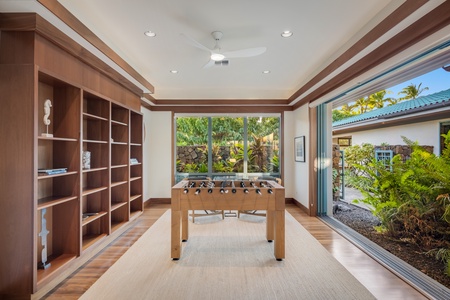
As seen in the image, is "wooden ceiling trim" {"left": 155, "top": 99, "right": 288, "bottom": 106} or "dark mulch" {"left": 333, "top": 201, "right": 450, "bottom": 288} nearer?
"dark mulch" {"left": 333, "top": 201, "right": 450, "bottom": 288}

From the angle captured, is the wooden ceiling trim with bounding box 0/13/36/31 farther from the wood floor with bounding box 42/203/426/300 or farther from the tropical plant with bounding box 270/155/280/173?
the tropical plant with bounding box 270/155/280/173

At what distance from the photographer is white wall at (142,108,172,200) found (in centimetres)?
626

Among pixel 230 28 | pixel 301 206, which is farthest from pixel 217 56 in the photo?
pixel 301 206

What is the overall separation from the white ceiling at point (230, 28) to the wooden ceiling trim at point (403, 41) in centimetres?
28

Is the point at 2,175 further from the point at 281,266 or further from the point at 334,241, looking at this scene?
the point at 334,241

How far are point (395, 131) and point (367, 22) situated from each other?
5009 millimetres

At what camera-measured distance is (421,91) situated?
5.95m

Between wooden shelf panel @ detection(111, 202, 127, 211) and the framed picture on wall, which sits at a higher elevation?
the framed picture on wall

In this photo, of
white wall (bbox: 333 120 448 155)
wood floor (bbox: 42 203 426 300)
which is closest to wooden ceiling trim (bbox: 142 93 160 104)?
wood floor (bbox: 42 203 426 300)

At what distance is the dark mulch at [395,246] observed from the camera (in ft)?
8.62

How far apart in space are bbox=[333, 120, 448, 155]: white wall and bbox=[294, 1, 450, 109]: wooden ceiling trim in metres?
1.93

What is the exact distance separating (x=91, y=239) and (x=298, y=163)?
4.61 m

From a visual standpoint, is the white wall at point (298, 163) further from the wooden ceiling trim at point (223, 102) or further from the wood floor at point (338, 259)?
the wood floor at point (338, 259)

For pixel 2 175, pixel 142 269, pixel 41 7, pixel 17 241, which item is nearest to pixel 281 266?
pixel 142 269
